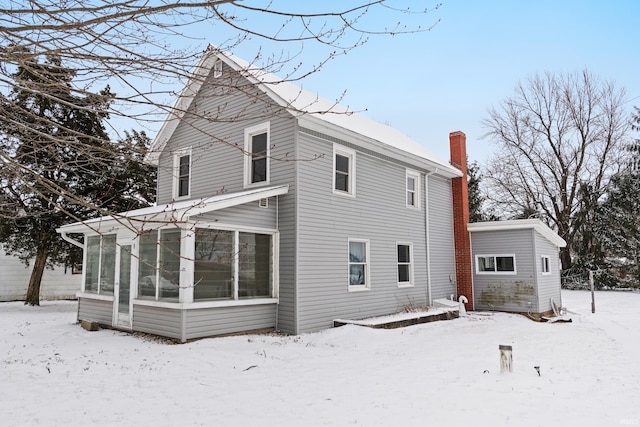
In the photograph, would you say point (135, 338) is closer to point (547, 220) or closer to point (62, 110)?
point (62, 110)

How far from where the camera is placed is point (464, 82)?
12562mm

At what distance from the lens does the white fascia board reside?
35.1ft

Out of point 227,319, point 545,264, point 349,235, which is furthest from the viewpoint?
point 545,264

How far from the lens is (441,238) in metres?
15.9

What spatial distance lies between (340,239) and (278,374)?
17.3 feet

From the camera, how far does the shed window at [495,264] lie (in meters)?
15.3

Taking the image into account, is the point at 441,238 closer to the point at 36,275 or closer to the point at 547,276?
the point at 547,276

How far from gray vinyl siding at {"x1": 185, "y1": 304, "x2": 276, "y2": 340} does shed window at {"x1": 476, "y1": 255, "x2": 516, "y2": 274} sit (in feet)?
29.9

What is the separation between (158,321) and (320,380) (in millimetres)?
4439

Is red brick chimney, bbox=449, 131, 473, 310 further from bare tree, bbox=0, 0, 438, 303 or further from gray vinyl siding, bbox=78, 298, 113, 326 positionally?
bare tree, bbox=0, 0, 438, 303

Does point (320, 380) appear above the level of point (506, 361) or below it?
below

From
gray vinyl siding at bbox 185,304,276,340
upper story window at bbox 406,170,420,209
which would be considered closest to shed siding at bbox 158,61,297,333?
gray vinyl siding at bbox 185,304,276,340

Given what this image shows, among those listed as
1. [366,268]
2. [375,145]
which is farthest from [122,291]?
[375,145]

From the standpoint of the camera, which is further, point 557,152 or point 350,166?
point 557,152
